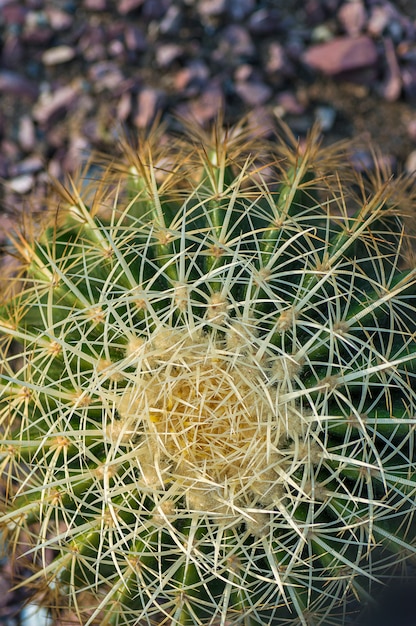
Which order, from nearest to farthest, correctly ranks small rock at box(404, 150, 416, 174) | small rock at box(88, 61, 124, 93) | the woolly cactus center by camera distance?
the woolly cactus center → small rock at box(404, 150, 416, 174) → small rock at box(88, 61, 124, 93)

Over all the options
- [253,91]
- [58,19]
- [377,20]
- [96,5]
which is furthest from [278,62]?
[58,19]

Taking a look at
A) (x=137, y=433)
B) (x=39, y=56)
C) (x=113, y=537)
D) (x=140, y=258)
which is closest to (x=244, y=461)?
(x=137, y=433)

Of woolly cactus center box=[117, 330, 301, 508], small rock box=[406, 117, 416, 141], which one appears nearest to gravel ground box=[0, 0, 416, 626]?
small rock box=[406, 117, 416, 141]

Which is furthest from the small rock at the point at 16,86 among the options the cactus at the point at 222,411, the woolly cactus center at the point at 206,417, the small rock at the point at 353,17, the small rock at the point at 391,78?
the woolly cactus center at the point at 206,417

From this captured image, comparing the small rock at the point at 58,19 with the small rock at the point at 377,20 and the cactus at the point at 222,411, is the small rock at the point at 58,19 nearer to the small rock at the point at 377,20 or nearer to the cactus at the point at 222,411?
the small rock at the point at 377,20

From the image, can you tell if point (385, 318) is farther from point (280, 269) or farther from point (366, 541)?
point (366, 541)

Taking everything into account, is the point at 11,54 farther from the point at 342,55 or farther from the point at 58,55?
the point at 342,55

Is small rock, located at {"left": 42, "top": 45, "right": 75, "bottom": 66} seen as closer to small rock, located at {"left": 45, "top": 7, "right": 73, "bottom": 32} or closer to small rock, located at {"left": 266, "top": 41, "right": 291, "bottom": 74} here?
small rock, located at {"left": 45, "top": 7, "right": 73, "bottom": 32}

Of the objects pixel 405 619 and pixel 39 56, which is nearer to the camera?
pixel 405 619
